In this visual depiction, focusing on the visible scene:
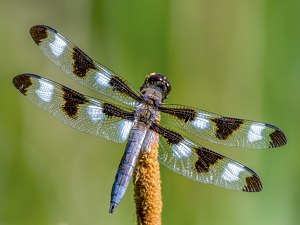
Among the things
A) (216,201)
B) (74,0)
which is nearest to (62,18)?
(74,0)

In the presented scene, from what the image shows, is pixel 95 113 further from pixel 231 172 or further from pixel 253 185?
pixel 253 185

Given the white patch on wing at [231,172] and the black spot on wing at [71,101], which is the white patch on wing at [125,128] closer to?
the black spot on wing at [71,101]

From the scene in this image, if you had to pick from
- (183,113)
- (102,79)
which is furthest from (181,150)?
(102,79)

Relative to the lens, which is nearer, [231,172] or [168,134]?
[231,172]

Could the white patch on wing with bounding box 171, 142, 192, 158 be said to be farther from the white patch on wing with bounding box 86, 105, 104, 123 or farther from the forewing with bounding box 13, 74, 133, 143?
the white patch on wing with bounding box 86, 105, 104, 123

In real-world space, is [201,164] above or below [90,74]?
below

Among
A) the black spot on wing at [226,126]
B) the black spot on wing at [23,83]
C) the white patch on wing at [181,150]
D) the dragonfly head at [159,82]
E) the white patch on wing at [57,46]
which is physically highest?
the dragonfly head at [159,82]

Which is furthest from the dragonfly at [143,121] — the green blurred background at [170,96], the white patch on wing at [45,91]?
the green blurred background at [170,96]
